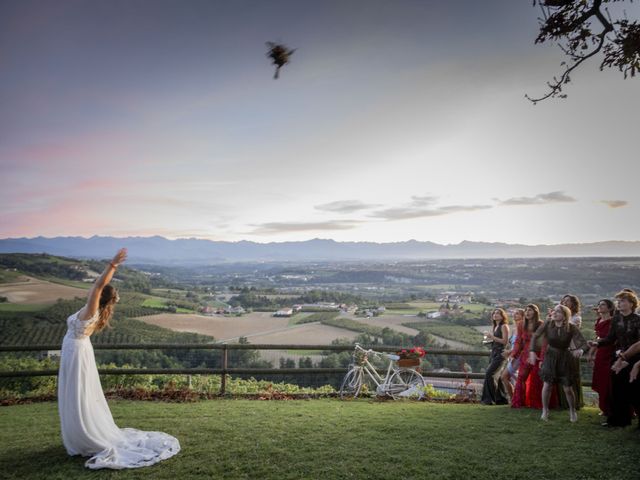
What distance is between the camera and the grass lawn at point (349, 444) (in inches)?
181

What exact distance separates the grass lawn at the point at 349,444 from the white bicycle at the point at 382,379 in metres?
1.13

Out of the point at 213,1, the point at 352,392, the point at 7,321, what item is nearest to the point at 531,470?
the point at 352,392

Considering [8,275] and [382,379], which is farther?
[8,275]

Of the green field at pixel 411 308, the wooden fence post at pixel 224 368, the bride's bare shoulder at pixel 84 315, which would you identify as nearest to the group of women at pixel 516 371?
the bride's bare shoulder at pixel 84 315

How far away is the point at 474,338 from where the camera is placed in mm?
22406

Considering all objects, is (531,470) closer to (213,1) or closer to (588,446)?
(588,446)

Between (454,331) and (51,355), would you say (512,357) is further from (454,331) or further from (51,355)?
(454,331)

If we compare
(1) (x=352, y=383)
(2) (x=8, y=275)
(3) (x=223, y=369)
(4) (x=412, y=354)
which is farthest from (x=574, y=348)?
(2) (x=8, y=275)

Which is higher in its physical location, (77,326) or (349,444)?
(77,326)

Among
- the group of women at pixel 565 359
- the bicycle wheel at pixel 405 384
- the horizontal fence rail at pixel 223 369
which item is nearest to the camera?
the group of women at pixel 565 359

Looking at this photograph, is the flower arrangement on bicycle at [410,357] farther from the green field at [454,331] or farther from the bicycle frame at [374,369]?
the green field at [454,331]

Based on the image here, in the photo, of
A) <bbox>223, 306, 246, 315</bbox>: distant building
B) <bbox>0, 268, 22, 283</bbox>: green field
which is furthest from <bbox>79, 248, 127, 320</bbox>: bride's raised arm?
<bbox>223, 306, 246, 315</bbox>: distant building

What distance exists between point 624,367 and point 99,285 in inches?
283

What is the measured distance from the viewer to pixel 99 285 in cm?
482
